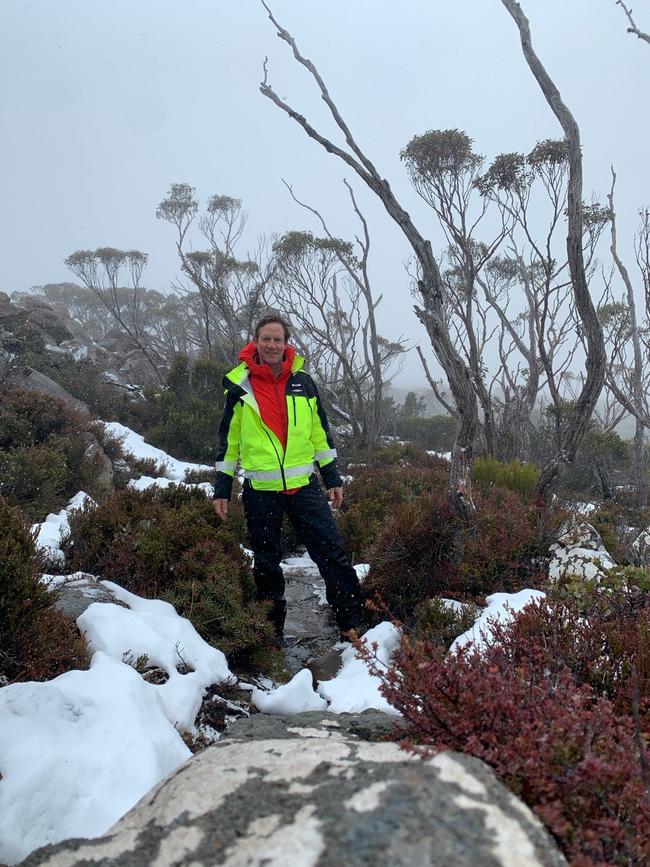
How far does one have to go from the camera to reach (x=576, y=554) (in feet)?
12.6

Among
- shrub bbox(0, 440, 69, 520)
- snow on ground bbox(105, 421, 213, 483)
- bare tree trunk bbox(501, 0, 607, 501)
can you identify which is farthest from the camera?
snow on ground bbox(105, 421, 213, 483)

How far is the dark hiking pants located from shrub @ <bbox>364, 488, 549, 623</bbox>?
0.42 meters

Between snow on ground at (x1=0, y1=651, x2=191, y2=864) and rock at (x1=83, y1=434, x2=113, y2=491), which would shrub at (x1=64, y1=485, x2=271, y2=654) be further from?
rock at (x1=83, y1=434, x2=113, y2=491)

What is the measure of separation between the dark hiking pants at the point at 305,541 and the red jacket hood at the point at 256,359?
81 centimetres

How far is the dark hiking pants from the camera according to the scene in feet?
11.8

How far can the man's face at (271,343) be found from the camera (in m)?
3.49

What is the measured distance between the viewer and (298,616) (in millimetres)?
4426

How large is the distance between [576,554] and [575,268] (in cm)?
241

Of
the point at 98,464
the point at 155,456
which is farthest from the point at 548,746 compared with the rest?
the point at 155,456

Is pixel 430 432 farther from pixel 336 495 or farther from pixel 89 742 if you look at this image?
pixel 89 742

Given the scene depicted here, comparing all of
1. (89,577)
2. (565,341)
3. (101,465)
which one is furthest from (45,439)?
(565,341)

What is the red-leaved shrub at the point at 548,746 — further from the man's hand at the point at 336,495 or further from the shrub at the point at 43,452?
the shrub at the point at 43,452

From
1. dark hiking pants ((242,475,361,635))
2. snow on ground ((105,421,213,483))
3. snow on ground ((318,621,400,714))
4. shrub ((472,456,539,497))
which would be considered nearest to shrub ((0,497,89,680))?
snow on ground ((318,621,400,714))

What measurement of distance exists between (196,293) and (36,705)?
981 inches
